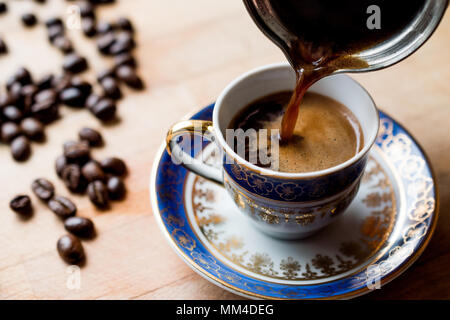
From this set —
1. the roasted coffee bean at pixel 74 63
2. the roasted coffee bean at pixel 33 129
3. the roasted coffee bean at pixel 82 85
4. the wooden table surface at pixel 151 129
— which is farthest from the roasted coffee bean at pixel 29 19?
the roasted coffee bean at pixel 33 129

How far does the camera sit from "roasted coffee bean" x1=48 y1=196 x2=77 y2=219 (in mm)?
1125

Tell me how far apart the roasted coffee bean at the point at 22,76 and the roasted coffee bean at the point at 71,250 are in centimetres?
61

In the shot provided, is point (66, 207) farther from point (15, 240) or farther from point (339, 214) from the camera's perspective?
point (339, 214)

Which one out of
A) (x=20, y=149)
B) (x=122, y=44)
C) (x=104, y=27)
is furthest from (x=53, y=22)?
(x=20, y=149)

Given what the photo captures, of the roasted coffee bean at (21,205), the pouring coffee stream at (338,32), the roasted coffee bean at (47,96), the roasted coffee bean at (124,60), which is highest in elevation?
the pouring coffee stream at (338,32)

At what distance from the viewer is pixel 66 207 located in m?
1.13

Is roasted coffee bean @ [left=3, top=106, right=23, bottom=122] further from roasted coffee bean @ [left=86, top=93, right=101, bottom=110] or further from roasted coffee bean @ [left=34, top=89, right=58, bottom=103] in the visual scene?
roasted coffee bean @ [left=86, top=93, right=101, bottom=110]

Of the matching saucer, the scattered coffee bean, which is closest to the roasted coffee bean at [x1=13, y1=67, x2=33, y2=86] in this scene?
the scattered coffee bean

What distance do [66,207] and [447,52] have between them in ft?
3.83

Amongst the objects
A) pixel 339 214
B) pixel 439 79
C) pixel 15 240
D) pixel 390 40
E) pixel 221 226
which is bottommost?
pixel 15 240

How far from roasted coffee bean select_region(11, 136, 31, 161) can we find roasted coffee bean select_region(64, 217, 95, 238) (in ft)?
0.93

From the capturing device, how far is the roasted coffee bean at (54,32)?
5.02 feet

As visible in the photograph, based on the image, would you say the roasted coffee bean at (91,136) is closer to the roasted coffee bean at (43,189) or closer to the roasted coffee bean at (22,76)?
the roasted coffee bean at (43,189)
